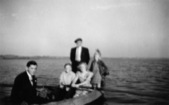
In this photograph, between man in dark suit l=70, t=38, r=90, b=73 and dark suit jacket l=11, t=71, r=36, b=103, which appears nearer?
dark suit jacket l=11, t=71, r=36, b=103

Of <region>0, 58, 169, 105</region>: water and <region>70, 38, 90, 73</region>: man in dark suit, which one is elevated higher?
<region>70, 38, 90, 73</region>: man in dark suit

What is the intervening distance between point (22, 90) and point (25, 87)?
2.7 inches

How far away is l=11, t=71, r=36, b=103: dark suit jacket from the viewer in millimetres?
2863

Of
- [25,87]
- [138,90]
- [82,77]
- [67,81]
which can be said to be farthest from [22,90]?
[138,90]

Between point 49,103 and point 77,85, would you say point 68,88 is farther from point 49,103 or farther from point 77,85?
point 49,103

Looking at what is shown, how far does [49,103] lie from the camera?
3.32 m

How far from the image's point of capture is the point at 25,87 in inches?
117

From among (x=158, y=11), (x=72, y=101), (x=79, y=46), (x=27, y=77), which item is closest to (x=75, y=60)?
(x=79, y=46)

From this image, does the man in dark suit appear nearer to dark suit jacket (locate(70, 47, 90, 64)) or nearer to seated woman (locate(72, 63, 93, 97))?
dark suit jacket (locate(70, 47, 90, 64))

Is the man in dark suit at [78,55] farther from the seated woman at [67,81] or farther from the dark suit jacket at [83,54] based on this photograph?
the seated woman at [67,81]

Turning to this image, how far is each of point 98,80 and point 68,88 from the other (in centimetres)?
161

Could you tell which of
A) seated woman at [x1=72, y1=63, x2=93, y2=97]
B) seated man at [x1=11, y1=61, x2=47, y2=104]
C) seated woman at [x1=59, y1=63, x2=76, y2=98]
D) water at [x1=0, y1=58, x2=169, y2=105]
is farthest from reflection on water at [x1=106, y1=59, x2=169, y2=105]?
seated man at [x1=11, y1=61, x2=47, y2=104]

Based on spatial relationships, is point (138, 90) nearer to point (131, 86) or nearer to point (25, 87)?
point (131, 86)

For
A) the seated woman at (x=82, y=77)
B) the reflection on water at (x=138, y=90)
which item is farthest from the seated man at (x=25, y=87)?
the reflection on water at (x=138, y=90)
